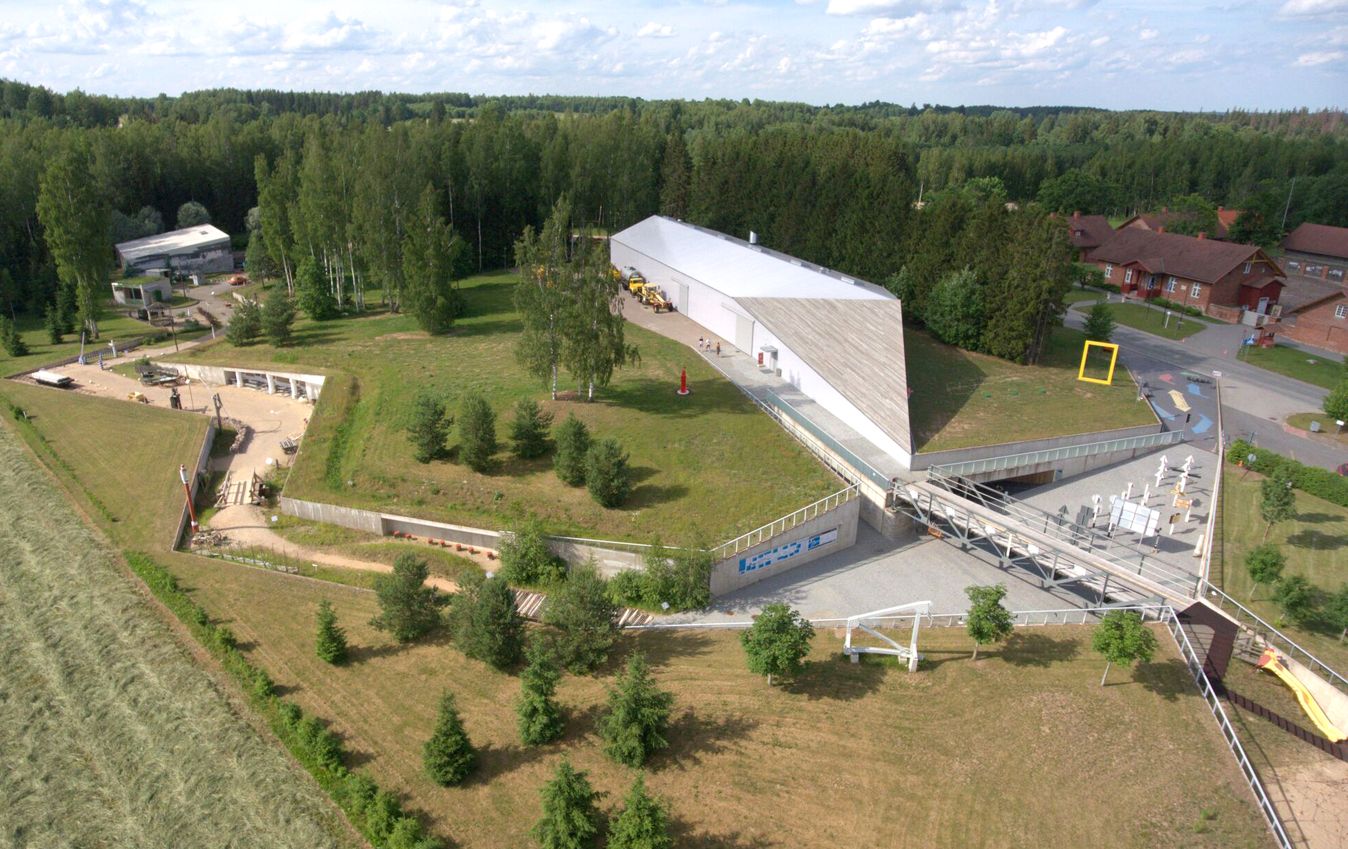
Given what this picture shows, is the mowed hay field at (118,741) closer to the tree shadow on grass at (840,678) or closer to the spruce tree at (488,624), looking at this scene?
the spruce tree at (488,624)

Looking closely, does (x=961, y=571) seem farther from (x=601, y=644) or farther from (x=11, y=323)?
(x=11, y=323)

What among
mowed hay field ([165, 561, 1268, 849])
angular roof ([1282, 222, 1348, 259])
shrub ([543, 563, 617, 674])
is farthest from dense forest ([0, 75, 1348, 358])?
shrub ([543, 563, 617, 674])

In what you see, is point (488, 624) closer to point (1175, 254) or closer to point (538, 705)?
point (538, 705)

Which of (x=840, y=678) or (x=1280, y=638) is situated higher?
(x=1280, y=638)

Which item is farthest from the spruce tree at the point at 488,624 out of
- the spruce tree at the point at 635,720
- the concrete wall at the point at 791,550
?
the concrete wall at the point at 791,550

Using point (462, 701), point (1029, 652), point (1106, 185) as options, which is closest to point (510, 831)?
point (462, 701)

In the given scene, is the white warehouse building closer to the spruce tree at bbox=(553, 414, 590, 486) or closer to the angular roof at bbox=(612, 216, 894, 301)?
the angular roof at bbox=(612, 216, 894, 301)

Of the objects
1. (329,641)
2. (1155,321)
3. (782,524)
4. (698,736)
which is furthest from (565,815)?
(1155,321)
